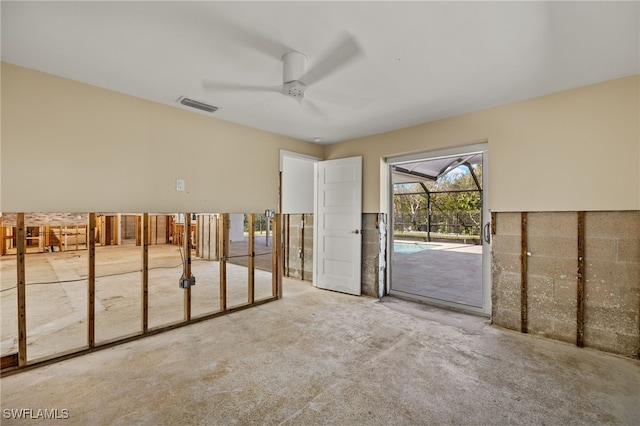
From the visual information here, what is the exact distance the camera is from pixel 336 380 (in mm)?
2055

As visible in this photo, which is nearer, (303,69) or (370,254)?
(303,69)

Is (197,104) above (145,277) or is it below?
above

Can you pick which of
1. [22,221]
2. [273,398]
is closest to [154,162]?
[22,221]

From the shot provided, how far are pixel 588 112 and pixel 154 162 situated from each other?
4.26 metres

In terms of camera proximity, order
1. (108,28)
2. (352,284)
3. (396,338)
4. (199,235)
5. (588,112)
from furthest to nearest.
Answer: (199,235)
(352,284)
(396,338)
(588,112)
(108,28)

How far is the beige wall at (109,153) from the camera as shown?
87.4 inches

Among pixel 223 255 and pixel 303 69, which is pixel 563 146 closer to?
pixel 303 69

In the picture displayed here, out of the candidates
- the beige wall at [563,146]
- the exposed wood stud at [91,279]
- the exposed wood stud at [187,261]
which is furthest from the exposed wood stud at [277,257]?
the beige wall at [563,146]

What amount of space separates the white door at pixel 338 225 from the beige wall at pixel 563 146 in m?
1.46

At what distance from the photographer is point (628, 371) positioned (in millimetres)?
2178

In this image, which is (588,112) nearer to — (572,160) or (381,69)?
(572,160)

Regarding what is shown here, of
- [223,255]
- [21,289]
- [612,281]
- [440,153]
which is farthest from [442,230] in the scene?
[21,289]

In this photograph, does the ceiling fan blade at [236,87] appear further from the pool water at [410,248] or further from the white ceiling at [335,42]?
the pool water at [410,248]

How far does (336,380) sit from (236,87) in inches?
105
